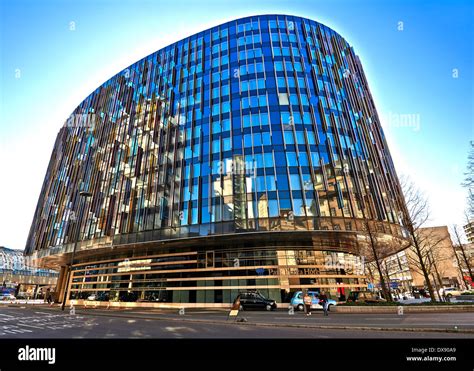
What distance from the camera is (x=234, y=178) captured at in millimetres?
31438

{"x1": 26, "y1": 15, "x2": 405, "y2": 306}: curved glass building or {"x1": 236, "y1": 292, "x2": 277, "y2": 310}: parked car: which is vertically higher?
{"x1": 26, "y1": 15, "x2": 405, "y2": 306}: curved glass building

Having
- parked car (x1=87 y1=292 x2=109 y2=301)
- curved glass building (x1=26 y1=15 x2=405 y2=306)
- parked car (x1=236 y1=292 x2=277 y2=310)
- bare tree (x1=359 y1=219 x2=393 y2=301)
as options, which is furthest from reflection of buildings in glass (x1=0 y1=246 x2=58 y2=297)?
bare tree (x1=359 y1=219 x2=393 y2=301)

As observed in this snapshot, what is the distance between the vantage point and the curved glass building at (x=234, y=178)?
30.1m

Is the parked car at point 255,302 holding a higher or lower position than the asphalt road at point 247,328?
higher

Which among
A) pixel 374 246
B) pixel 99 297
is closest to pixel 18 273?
pixel 99 297

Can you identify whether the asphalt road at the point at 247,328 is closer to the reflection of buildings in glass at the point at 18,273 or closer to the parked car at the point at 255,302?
the parked car at the point at 255,302

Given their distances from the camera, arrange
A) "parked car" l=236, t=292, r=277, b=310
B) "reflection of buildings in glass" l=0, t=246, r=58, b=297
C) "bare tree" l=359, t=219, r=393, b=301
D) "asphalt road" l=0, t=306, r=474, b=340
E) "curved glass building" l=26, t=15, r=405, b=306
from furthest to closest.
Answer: "reflection of buildings in glass" l=0, t=246, r=58, b=297 < "curved glass building" l=26, t=15, r=405, b=306 < "parked car" l=236, t=292, r=277, b=310 < "bare tree" l=359, t=219, r=393, b=301 < "asphalt road" l=0, t=306, r=474, b=340

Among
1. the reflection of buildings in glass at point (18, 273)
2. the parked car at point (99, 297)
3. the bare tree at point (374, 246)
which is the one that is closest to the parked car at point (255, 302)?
the bare tree at point (374, 246)

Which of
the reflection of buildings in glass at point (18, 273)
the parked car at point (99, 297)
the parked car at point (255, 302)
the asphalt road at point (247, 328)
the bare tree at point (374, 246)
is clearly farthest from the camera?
the reflection of buildings in glass at point (18, 273)

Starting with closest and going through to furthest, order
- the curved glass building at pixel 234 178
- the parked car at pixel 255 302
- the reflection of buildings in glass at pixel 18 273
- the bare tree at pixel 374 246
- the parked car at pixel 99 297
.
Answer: the bare tree at pixel 374 246
the parked car at pixel 255 302
the curved glass building at pixel 234 178
the parked car at pixel 99 297
the reflection of buildings in glass at pixel 18 273

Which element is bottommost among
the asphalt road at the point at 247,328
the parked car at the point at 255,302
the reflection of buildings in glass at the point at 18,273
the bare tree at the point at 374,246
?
the asphalt road at the point at 247,328

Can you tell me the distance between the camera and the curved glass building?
98.7 feet

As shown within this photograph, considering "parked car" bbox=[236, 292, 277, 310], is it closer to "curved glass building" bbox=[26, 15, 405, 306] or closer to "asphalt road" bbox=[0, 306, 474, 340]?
"curved glass building" bbox=[26, 15, 405, 306]
